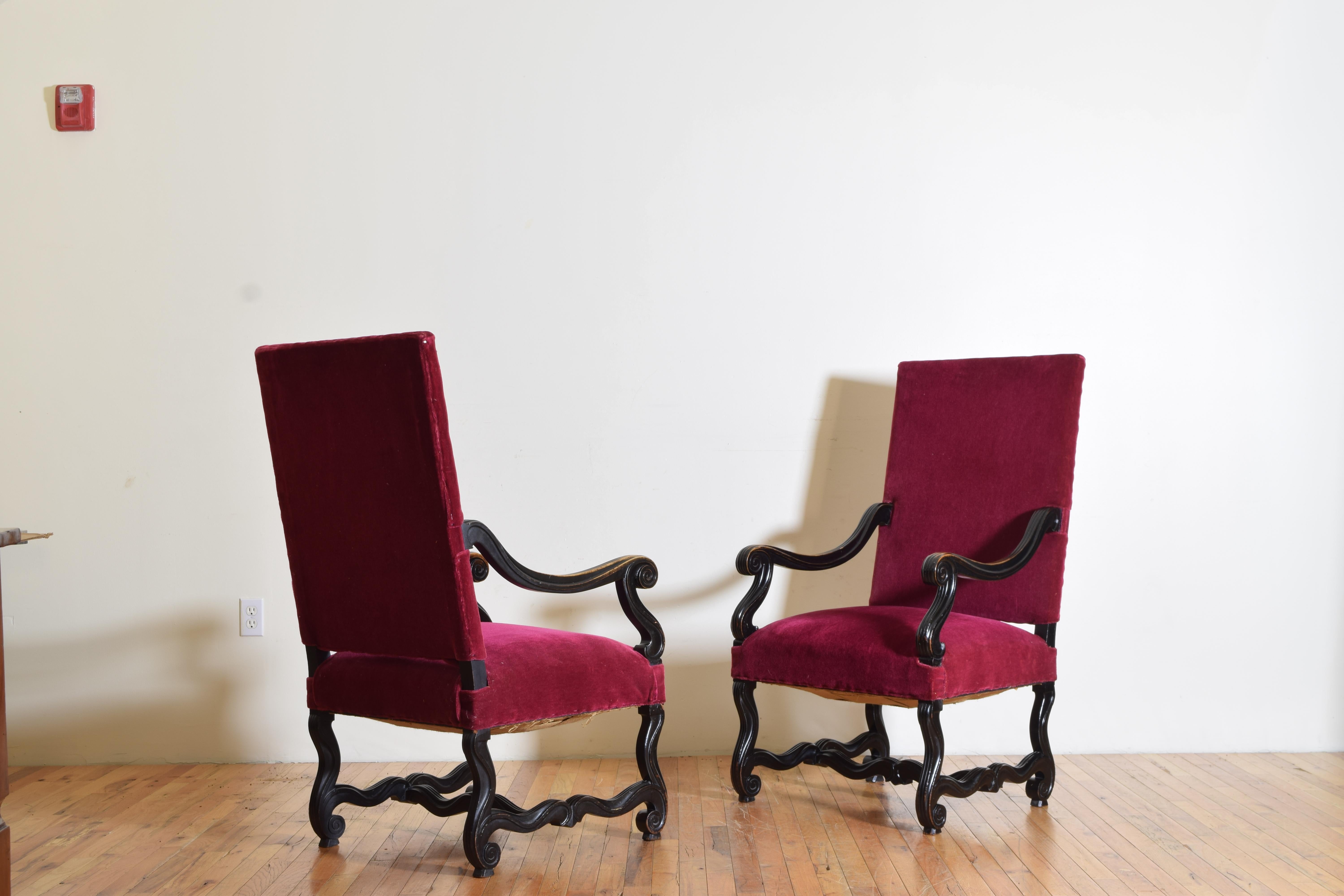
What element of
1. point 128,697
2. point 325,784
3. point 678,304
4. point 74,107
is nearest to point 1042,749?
point 678,304

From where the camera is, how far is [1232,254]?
3.12 meters

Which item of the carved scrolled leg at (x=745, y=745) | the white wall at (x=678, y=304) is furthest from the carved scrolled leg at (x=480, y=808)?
the white wall at (x=678, y=304)

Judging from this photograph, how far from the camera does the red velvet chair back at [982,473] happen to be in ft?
8.57

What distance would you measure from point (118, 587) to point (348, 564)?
4.38 feet

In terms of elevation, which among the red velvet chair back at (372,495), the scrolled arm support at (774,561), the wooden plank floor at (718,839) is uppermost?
the red velvet chair back at (372,495)

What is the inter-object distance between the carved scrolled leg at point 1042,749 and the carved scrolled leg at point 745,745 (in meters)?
0.68

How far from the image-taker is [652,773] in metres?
2.30

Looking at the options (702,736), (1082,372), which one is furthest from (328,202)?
(1082,372)

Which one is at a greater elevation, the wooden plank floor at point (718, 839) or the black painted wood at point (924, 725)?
the black painted wood at point (924, 725)

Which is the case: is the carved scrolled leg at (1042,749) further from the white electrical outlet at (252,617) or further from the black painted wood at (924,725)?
the white electrical outlet at (252,617)

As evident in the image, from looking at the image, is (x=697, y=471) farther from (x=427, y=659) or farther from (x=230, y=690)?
(x=230, y=690)

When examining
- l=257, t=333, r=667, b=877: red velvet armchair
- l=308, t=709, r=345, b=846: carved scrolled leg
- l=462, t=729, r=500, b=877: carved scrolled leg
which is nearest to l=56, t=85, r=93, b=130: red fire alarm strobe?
l=257, t=333, r=667, b=877: red velvet armchair

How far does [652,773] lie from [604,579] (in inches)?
17.8

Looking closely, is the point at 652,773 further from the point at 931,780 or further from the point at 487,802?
the point at 931,780
